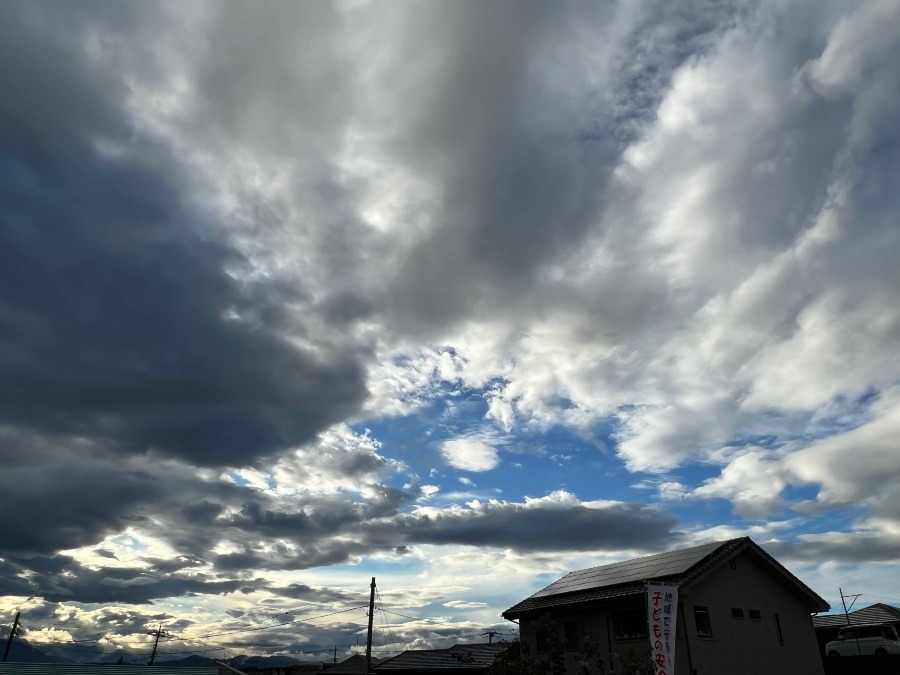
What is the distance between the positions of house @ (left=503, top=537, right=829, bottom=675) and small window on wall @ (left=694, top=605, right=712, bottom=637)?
40mm

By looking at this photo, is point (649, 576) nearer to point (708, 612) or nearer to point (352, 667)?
point (708, 612)

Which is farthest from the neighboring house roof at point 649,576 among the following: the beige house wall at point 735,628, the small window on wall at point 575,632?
the small window on wall at point 575,632

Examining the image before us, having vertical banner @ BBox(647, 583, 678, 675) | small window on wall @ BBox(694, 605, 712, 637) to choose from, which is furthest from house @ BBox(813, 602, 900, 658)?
vertical banner @ BBox(647, 583, 678, 675)

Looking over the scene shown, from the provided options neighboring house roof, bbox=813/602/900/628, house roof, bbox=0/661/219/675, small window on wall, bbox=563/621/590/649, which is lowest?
house roof, bbox=0/661/219/675

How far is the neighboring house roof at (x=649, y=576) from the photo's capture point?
1045 inches

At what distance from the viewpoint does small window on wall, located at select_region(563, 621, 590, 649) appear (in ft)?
96.2

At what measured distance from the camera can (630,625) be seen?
89.5ft

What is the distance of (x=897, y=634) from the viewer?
106 feet

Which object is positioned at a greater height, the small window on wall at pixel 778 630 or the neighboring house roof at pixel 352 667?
the small window on wall at pixel 778 630

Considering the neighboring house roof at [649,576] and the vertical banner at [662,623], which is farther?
the neighboring house roof at [649,576]

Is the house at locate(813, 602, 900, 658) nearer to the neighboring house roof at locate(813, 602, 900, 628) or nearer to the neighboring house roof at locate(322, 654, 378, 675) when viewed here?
the neighboring house roof at locate(813, 602, 900, 628)

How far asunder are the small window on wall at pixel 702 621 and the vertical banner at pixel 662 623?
3.40 meters

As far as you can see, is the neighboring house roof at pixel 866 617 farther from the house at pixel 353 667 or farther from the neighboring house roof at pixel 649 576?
the house at pixel 353 667

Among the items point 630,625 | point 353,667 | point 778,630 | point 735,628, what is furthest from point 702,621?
point 353,667
